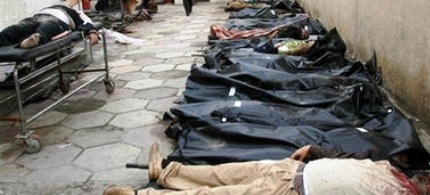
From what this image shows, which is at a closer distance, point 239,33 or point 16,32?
point 16,32

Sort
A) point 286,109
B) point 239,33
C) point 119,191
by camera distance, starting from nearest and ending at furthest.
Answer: point 119,191 → point 286,109 → point 239,33

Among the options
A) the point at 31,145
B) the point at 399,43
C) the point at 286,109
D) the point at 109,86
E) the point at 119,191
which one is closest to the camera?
the point at 119,191

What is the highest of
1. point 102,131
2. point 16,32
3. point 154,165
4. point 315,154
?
point 16,32

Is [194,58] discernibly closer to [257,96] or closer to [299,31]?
[299,31]

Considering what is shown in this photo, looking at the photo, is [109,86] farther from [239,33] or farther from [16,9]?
[239,33]

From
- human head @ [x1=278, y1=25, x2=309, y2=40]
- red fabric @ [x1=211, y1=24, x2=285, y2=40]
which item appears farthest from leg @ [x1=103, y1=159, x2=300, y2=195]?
red fabric @ [x1=211, y1=24, x2=285, y2=40]

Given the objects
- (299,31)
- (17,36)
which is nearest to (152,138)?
(17,36)

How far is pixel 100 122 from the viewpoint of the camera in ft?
10.1

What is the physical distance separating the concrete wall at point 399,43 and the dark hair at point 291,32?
0.78m

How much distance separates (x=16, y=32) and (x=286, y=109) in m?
2.09

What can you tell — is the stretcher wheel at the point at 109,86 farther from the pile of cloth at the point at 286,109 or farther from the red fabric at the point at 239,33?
the red fabric at the point at 239,33

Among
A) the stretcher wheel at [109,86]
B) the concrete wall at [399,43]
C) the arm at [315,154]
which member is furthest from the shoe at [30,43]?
the concrete wall at [399,43]

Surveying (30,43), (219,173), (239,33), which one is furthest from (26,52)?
(239,33)

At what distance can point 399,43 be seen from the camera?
114 inches
